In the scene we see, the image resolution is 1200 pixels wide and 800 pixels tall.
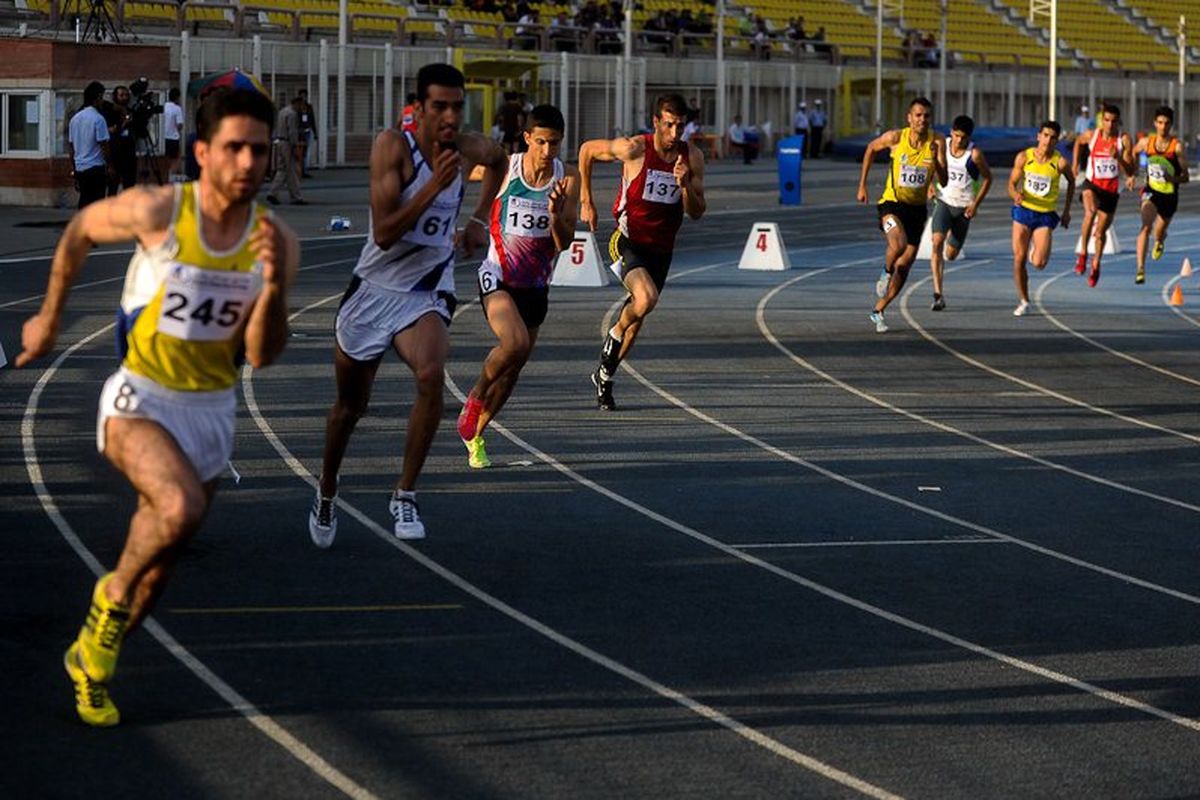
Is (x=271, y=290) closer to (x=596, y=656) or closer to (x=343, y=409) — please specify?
(x=596, y=656)

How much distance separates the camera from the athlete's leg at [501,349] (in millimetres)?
11000

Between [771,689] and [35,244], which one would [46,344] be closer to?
[771,689]

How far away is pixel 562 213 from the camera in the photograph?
451 inches

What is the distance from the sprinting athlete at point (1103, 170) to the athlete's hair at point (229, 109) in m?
17.1

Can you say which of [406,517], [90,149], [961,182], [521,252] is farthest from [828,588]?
[90,149]

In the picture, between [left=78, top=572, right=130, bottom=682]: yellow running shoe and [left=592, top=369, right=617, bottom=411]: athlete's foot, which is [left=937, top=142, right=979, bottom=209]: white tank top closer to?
[left=592, top=369, right=617, bottom=411]: athlete's foot

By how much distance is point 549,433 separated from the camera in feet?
41.2

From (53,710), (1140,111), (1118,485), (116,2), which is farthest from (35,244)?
(1140,111)

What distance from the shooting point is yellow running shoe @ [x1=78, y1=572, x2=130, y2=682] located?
239 inches

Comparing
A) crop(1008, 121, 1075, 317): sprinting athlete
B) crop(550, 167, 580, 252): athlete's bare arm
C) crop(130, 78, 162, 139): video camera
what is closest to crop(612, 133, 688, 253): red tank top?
crop(550, 167, 580, 252): athlete's bare arm

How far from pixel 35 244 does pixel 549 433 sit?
1408 centimetres

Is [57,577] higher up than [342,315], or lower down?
lower down

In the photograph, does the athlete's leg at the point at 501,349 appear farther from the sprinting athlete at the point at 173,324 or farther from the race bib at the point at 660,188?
the sprinting athlete at the point at 173,324

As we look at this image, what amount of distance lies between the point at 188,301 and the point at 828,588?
3232 millimetres
